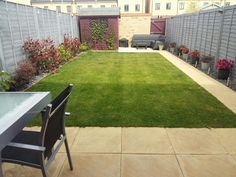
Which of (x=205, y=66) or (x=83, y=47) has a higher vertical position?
(x=83, y=47)

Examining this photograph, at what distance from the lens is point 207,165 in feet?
9.20

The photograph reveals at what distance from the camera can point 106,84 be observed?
259 inches

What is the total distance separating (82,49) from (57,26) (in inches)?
153

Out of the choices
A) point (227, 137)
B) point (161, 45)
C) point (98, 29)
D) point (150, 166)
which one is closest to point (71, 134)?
point (150, 166)

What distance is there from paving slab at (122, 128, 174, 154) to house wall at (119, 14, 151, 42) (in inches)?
631

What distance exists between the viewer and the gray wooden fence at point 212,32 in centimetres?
695

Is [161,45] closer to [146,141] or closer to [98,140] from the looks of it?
[146,141]

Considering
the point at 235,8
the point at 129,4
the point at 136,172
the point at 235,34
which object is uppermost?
the point at 129,4

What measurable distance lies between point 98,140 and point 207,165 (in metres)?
1.59

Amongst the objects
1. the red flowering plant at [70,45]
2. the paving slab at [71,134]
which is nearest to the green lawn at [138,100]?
the paving slab at [71,134]

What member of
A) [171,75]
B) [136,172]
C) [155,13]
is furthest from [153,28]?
[155,13]

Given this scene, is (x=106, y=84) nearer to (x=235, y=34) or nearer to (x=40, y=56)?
(x=40, y=56)

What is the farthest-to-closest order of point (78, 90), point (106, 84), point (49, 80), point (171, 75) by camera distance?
1. point (171, 75)
2. point (49, 80)
3. point (106, 84)
4. point (78, 90)

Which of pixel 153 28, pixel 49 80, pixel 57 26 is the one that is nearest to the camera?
pixel 49 80
